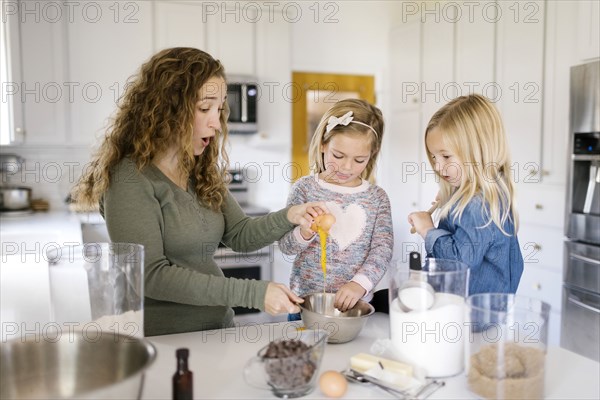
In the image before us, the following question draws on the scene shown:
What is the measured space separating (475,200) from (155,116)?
2.72ft

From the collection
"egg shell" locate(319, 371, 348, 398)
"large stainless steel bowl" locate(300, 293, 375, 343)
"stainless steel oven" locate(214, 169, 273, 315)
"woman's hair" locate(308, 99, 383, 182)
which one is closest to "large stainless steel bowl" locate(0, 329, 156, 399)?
"egg shell" locate(319, 371, 348, 398)

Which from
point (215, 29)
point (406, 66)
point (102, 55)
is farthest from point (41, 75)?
point (406, 66)

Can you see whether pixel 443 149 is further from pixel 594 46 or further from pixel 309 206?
pixel 594 46

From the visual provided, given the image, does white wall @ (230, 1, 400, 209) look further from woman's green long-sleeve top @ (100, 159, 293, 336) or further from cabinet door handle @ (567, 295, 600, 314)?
woman's green long-sleeve top @ (100, 159, 293, 336)

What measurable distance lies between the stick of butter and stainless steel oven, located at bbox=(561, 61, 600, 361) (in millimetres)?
1897

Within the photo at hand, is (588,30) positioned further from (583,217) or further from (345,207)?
(345,207)

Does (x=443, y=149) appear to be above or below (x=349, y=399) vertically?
above

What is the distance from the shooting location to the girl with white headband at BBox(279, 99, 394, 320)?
165 centimetres

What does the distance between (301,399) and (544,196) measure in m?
2.42

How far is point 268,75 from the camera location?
3861 millimetres

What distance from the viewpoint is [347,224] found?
5.51 ft

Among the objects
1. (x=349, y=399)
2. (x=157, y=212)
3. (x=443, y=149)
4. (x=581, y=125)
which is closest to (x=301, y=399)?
(x=349, y=399)

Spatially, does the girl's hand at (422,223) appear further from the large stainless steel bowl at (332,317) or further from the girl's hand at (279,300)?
the girl's hand at (279,300)

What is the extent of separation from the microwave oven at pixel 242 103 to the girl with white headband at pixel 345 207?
206 cm
